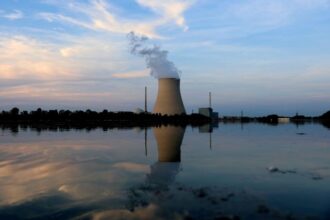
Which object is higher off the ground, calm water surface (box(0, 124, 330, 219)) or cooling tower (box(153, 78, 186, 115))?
cooling tower (box(153, 78, 186, 115))

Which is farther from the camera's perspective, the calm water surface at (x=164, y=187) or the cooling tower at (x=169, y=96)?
the cooling tower at (x=169, y=96)

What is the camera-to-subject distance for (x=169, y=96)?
37.1 m

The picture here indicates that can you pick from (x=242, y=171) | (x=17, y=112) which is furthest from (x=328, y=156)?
(x=17, y=112)

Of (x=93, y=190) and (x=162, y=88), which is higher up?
(x=162, y=88)

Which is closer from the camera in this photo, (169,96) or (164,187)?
(164,187)

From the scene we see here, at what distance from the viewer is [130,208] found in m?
4.95

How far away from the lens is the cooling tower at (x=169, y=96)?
36125 mm

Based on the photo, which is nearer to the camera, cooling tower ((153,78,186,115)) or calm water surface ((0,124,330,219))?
calm water surface ((0,124,330,219))

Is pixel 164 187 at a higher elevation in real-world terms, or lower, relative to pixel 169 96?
lower

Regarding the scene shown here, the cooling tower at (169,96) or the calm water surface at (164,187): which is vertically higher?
the cooling tower at (169,96)

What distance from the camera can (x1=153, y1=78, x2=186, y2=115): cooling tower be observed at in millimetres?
→ 36125

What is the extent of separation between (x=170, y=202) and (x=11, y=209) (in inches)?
78.2

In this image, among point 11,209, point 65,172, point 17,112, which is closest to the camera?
point 11,209

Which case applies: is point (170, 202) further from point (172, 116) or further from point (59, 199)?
point (172, 116)
